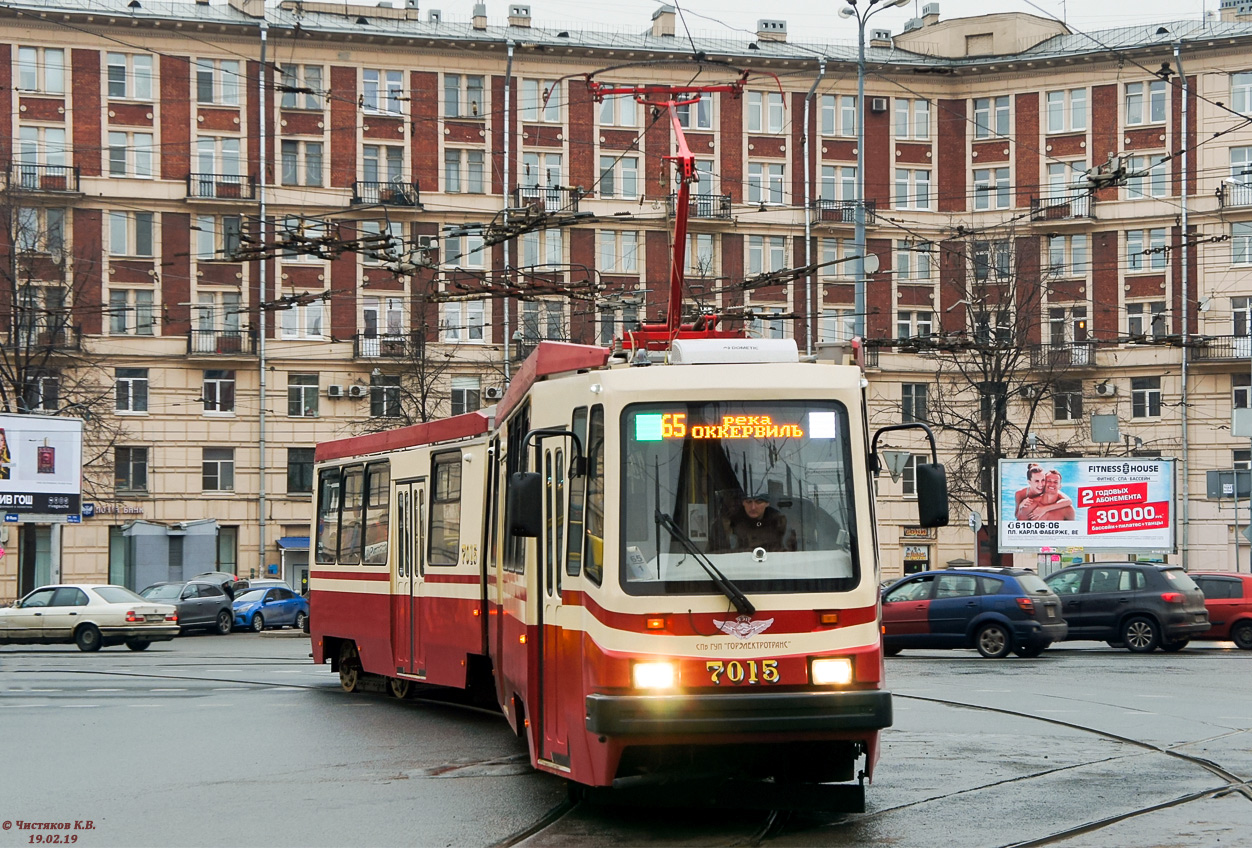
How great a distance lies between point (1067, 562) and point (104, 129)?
32.8m

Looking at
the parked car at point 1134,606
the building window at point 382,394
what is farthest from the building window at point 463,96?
the parked car at point 1134,606

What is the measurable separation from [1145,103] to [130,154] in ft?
112

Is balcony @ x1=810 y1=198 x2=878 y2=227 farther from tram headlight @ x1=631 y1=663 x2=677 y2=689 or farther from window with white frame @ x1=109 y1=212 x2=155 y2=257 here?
tram headlight @ x1=631 y1=663 x2=677 y2=689

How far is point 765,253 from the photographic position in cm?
6091

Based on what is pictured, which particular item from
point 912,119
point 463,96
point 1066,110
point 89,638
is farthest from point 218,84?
point 1066,110

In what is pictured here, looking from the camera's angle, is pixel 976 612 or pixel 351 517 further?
pixel 976 612

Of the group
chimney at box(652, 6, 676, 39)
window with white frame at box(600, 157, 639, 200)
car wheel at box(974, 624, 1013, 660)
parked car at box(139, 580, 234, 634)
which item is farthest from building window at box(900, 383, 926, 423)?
car wheel at box(974, 624, 1013, 660)

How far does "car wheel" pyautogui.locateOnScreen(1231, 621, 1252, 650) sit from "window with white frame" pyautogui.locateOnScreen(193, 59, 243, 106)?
38215 millimetres

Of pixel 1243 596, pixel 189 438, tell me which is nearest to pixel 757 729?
pixel 1243 596

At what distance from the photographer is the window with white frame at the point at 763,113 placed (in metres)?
60.8

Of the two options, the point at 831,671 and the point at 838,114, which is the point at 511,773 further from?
the point at 838,114

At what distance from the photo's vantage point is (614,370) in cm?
988

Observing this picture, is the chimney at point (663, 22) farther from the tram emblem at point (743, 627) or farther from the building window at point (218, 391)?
the tram emblem at point (743, 627)

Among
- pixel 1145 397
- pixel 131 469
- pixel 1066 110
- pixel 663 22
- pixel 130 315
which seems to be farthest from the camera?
pixel 663 22
